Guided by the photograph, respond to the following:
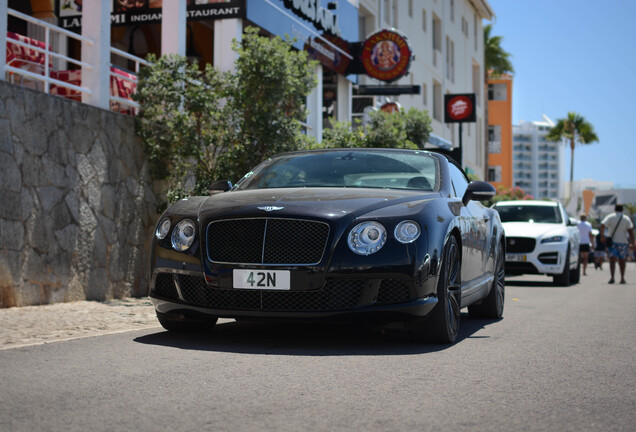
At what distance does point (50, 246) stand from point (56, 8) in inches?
346

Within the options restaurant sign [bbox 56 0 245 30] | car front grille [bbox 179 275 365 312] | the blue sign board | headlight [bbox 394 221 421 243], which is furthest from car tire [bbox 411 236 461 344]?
the blue sign board

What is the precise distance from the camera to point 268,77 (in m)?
12.3

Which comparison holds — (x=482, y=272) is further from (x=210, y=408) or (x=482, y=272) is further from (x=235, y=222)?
(x=210, y=408)

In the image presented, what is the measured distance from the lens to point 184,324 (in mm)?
6918

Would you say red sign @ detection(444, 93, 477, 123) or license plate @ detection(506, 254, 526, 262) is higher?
red sign @ detection(444, 93, 477, 123)

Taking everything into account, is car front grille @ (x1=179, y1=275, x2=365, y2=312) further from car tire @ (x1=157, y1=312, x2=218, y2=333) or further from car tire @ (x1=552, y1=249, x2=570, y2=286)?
car tire @ (x1=552, y1=249, x2=570, y2=286)

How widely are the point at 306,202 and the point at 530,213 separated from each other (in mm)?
13969

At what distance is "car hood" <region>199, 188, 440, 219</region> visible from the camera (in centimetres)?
615

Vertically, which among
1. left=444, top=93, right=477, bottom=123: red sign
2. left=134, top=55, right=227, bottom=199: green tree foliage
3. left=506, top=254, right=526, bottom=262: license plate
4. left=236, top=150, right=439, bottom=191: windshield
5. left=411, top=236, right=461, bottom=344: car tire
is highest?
left=444, top=93, right=477, bottom=123: red sign

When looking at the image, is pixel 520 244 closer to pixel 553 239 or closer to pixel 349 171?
pixel 553 239

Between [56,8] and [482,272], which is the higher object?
[56,8]

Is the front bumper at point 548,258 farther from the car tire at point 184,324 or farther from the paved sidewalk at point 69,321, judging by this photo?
Result: the car tire at point 184,324

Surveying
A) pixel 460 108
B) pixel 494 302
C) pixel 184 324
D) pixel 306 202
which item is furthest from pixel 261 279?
pixel 460 108

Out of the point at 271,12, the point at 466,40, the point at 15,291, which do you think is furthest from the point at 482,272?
the point at 466,40
